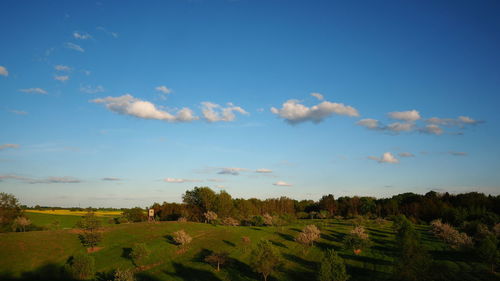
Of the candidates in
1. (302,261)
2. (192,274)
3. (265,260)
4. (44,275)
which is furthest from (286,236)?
(44,275)

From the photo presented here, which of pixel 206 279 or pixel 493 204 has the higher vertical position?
pixel 493 204

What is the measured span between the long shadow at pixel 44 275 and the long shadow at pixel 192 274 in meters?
20.8

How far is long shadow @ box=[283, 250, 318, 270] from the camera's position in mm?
72438

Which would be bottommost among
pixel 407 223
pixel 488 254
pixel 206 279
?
pixel 206 279

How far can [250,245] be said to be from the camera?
89000mm

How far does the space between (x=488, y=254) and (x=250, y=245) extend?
55066 mm

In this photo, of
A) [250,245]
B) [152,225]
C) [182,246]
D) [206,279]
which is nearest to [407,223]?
[250,245]

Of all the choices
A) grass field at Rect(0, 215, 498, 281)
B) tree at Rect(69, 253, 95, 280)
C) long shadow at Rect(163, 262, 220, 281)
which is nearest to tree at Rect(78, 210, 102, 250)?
grass field at Rect(0, 215, 498, 281)

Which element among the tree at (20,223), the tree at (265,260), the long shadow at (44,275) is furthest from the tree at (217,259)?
the tree at (20,223)

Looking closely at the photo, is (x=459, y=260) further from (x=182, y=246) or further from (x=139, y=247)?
(x=139, y=247)

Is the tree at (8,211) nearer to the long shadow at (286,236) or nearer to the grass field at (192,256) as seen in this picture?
the grass field at (192,256)

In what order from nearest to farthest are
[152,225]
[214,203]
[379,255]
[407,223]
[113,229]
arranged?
[407,223] < [379,255] < [113,229] < [152,225] < [214,203]

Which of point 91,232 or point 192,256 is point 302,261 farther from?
point 91,232

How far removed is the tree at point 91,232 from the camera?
271 feet
